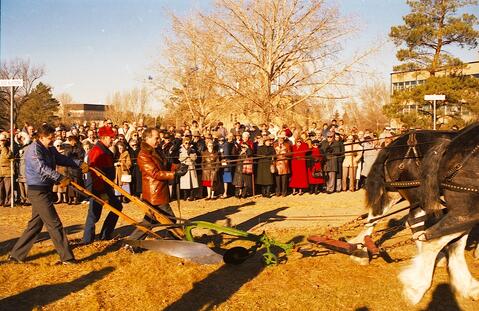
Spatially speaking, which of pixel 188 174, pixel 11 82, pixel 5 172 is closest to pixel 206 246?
pixel 188 174

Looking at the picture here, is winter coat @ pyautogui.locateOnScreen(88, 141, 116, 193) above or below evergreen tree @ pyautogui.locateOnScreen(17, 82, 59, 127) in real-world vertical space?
below

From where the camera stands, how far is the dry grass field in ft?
17.3

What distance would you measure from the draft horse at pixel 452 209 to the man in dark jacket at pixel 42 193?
447 cm

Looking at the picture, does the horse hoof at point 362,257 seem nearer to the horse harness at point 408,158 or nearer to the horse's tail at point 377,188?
the horse's tail at point 377,188

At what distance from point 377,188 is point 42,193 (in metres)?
4.65

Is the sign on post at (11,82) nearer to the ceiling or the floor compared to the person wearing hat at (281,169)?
nearer to the ceiling

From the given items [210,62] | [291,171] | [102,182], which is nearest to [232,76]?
[210,62]

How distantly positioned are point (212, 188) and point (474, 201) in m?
8.28

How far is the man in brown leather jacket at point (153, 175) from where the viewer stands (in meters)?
6.93

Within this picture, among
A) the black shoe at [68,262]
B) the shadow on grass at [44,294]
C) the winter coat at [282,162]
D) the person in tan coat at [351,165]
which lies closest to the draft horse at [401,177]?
the shadow on grass at [44,294]

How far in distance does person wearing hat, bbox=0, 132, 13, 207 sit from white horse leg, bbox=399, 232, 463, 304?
990 centimetres

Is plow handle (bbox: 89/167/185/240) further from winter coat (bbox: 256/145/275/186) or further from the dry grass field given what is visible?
winter coat (bbox: 256/145/275/186)

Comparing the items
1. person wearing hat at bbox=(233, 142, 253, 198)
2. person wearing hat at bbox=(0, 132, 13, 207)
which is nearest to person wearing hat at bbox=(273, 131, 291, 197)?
person wearing hat at bbox=(233, 142, 253, 198)

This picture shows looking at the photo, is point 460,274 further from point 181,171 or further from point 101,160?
point 101,160
